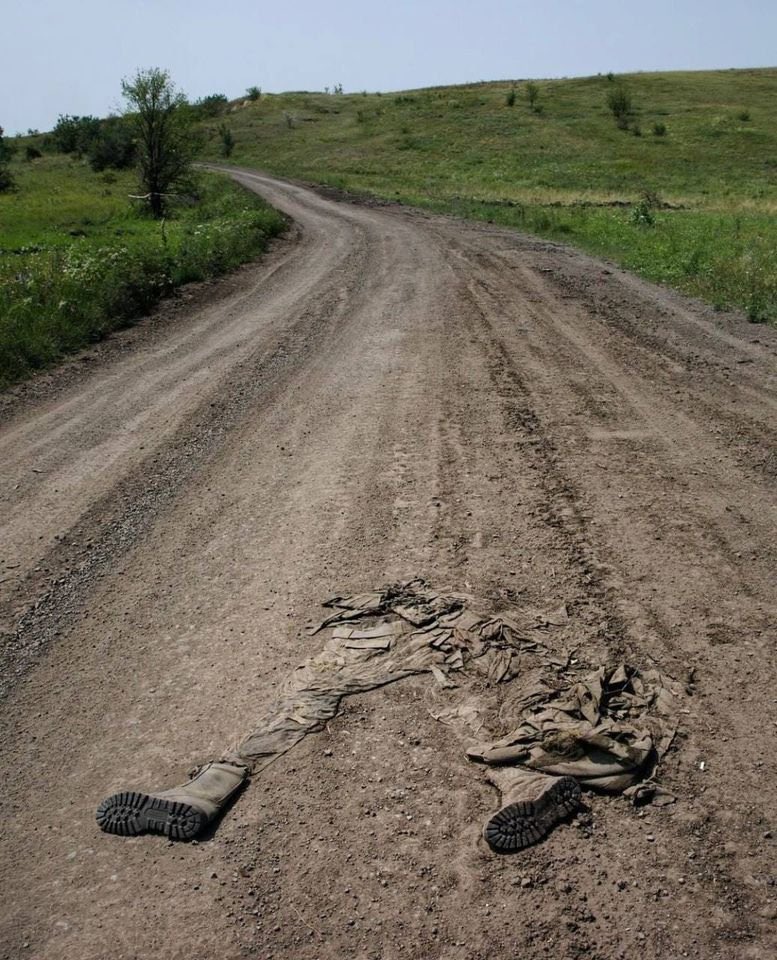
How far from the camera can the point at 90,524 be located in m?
6.02

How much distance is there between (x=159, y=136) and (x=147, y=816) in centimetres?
3295

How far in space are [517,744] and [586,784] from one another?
310 mm

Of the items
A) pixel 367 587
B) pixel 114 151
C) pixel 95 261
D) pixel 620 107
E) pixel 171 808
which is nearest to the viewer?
pixel 171 808

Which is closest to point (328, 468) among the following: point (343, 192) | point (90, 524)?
point (90, 524)

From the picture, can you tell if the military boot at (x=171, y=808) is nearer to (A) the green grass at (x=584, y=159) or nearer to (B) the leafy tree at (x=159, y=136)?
(A) the green grass at (x=584, y=159)

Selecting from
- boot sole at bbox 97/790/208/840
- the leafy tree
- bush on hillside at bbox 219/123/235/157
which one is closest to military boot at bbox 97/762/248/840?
boot sole at bbox 97/790/208/840

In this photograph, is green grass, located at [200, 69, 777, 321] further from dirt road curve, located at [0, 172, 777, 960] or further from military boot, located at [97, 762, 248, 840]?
military boot, located at [97, 762, 248, 840]

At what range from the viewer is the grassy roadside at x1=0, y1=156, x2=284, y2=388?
36.6 ft

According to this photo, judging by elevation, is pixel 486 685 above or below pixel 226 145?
below

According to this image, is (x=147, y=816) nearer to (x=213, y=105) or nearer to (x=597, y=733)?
(x=597, y=733)

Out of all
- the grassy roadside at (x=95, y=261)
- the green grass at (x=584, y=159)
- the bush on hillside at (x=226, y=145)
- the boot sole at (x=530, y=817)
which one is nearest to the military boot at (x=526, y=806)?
the boot sole at (x=530, y=817)

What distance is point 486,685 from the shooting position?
3.92 metres

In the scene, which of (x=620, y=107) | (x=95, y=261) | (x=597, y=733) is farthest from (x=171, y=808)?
(x=620, y=107)

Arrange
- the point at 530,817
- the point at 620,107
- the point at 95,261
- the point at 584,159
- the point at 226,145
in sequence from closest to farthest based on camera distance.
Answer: the point at 530,817 → the point at 95,261 → the point at 584,159 → the point at 620,107 → the point at 226,145
